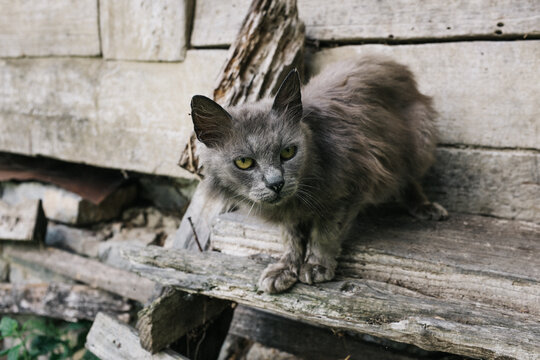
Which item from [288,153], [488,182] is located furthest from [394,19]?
[288,153]

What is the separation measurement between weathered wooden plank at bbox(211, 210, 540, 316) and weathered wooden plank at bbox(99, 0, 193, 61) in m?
1.48

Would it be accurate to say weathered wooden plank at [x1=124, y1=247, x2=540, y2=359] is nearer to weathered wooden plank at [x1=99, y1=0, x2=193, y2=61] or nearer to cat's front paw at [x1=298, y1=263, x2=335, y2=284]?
cat's front paw at [x1=298, y1=263, x2=335, y2=284]

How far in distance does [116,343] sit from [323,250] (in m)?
1.23

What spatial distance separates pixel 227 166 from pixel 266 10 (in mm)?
1124

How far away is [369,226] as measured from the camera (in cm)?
227

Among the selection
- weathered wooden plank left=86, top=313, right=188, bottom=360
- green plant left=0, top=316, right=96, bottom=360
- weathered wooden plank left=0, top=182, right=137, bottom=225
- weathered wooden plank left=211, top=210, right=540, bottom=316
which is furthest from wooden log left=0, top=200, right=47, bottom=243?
weathered wooden plank left=211, top=210, right=540, bottom=316

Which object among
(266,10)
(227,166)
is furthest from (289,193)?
(266,10)

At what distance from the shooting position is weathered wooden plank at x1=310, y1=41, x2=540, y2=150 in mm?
2398

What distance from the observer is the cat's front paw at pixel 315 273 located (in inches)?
73.7

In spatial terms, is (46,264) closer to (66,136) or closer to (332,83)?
(66,136)

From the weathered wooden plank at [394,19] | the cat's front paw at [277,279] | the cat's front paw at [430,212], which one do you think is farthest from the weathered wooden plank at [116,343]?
the weathered wooden plank at [394,19]

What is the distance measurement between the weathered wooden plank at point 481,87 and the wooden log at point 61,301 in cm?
246

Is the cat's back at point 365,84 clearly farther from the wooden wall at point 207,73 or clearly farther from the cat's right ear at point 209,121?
the cat's right ear at point 209,121

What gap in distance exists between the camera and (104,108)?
11.6 feet
